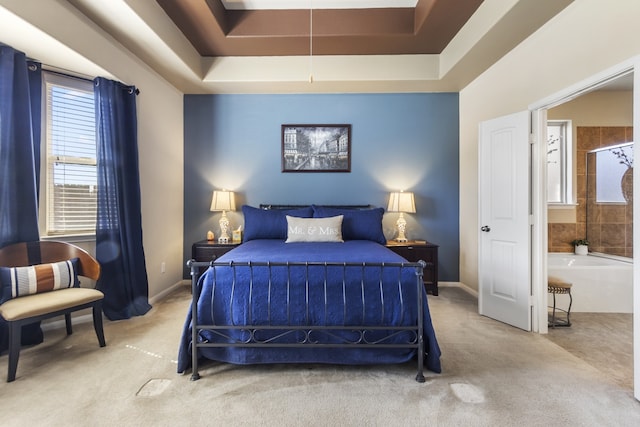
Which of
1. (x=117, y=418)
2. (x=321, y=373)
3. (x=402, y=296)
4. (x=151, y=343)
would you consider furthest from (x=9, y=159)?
(x=402, y=296)

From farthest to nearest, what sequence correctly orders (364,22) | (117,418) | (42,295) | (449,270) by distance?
(449,270)
(364,22)
(42,295)
(117,418)

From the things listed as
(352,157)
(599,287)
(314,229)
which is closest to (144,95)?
(314,229)

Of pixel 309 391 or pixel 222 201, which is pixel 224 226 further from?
pixel 309 391

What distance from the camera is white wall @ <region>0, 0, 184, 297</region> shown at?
2.08m

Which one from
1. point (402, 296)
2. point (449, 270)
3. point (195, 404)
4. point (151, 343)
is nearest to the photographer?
point (195, 404)

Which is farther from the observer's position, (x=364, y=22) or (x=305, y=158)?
(x=305, y=158)

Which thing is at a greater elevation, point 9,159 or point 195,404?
point 9,159

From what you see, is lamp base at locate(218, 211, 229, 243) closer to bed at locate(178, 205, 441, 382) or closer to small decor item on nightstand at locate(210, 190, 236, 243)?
small decor item on nightstand at locate(210, 190, 236, 243)

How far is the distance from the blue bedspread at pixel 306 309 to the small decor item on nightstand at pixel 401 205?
1.89m

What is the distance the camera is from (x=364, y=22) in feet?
10.1

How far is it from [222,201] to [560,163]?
476 cm

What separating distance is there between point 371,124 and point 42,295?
3860 mm

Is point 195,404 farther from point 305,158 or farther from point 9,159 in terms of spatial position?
point 305,158

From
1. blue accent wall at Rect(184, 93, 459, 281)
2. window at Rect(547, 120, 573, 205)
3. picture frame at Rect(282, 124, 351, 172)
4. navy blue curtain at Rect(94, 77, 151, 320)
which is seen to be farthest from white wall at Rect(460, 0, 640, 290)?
navy blue curtain at Rect(94, 77, 151, 320)
